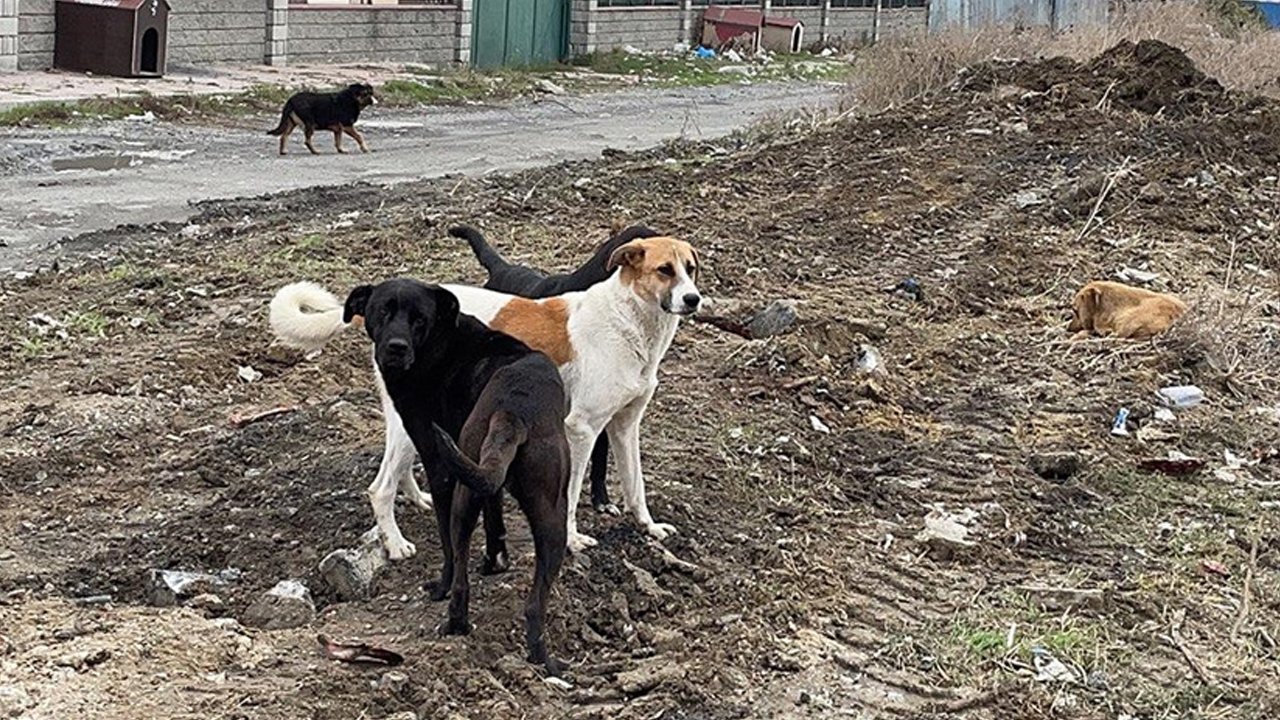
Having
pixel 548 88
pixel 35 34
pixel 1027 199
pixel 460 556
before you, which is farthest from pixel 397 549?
pixel 548 88

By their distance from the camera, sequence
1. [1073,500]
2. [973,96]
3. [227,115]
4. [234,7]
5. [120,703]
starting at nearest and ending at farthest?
[120,703] → [1073,500] → [973,96] → [227,115] → [234,7]

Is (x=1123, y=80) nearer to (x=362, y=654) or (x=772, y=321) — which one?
(x=772, y=321)

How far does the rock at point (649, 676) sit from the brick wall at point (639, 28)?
1148 inches

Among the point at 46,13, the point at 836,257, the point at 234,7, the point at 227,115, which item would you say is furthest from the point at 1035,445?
the point at 234,7

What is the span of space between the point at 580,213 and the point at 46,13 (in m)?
12.3

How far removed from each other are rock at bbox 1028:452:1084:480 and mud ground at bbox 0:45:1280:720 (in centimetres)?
2

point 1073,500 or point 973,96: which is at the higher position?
point 973,96

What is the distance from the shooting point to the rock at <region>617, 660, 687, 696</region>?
5.06 m

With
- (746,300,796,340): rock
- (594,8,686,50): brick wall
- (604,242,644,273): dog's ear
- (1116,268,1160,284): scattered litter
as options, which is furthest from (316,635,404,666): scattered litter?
(594,8,686,50): brick wall

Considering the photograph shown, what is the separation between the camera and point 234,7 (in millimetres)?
25906

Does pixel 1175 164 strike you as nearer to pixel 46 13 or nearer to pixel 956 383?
pixel 956 383

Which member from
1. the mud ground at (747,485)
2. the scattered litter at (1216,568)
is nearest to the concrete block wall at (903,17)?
the mud ground at (747,485)

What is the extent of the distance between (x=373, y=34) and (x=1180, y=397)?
21568 millimetres

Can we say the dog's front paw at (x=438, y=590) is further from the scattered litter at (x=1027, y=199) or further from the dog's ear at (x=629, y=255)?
the scattered litter at (x=1027, y=199)
